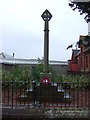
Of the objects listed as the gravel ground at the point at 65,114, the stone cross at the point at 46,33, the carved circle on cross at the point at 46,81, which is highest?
the stone cross at the point at 46,33

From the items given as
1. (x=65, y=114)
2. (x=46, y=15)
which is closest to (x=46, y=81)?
(x=46, y=15)

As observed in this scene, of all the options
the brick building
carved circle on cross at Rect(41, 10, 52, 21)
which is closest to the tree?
carved circle on cross at Rect(41, 10, 52, 21)

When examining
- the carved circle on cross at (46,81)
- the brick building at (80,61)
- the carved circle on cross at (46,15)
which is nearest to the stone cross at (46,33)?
the carved circle on cross at (46,15)

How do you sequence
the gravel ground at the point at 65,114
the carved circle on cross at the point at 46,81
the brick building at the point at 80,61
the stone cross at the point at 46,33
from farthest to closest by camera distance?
the brick building at the point at 80,61 → the stone cross at the point at 46,33 → the carved circle on cross at the point at 46,81 → the gravel ground at the point at 65,114

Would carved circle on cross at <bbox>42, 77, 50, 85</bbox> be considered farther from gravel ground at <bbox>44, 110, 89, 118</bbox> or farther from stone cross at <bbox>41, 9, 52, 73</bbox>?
gravel ground at <bbox>44, 110, 89, 118</bbox>

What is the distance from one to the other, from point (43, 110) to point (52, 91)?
2.16 m

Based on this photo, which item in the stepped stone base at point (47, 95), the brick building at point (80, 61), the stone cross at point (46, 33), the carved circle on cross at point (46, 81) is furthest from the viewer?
the brick building at point (80, 61)

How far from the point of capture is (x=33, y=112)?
17.2 ft

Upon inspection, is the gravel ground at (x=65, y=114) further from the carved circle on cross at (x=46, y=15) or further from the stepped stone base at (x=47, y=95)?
the carved circle on cross at (x=46, y=15)

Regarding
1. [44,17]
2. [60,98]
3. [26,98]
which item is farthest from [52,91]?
[44,17]

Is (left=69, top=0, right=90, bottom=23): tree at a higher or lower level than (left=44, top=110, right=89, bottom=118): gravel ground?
higher

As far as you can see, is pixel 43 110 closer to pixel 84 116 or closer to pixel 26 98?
pixel 84 116

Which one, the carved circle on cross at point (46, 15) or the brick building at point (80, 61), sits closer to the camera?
the carved circle on cross at point (46, 15)

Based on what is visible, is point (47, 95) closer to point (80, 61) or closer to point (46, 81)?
point (46, 81)
